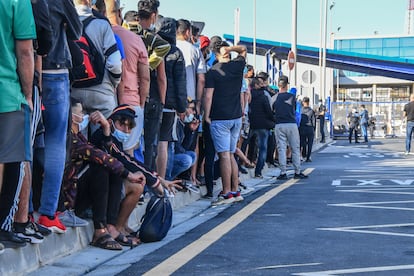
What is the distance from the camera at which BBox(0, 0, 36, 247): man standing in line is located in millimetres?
4375

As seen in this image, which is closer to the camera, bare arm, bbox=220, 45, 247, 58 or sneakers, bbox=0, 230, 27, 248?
sneakers, bbox=0, 230, 27, 248

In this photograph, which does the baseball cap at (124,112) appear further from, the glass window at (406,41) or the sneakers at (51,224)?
the glass window at (406,41)

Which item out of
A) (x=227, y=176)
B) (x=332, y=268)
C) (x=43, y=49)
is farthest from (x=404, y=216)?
(x=43, y=49)

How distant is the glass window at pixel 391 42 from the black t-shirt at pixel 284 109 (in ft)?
243

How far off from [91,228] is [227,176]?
11.0 feet

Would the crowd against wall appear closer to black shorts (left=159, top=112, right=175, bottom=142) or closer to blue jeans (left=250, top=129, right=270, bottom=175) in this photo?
black shorts (left=159, top=112, right=175, bottom=142)

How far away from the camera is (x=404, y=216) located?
7.48 m

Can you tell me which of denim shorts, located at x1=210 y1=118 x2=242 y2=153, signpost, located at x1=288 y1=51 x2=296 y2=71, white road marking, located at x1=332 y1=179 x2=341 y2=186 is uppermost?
signpost, located at x1=288 y1=51 x2=296 y2=71

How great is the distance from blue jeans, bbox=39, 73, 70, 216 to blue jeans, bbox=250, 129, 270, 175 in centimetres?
800

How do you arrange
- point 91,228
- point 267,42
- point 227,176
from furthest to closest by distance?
point 267,42 → point 227,176 → point 91,228

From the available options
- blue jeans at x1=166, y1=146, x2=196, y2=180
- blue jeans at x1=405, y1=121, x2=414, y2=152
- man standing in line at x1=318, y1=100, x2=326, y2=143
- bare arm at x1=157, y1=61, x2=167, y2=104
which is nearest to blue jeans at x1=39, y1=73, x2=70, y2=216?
bare arm at x1=157, y1=61, x2=167, y2=104

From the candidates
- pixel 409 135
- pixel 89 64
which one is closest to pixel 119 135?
pixel 89 64

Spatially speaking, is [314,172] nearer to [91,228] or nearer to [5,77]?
[91,228]

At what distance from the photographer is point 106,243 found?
224 inches
